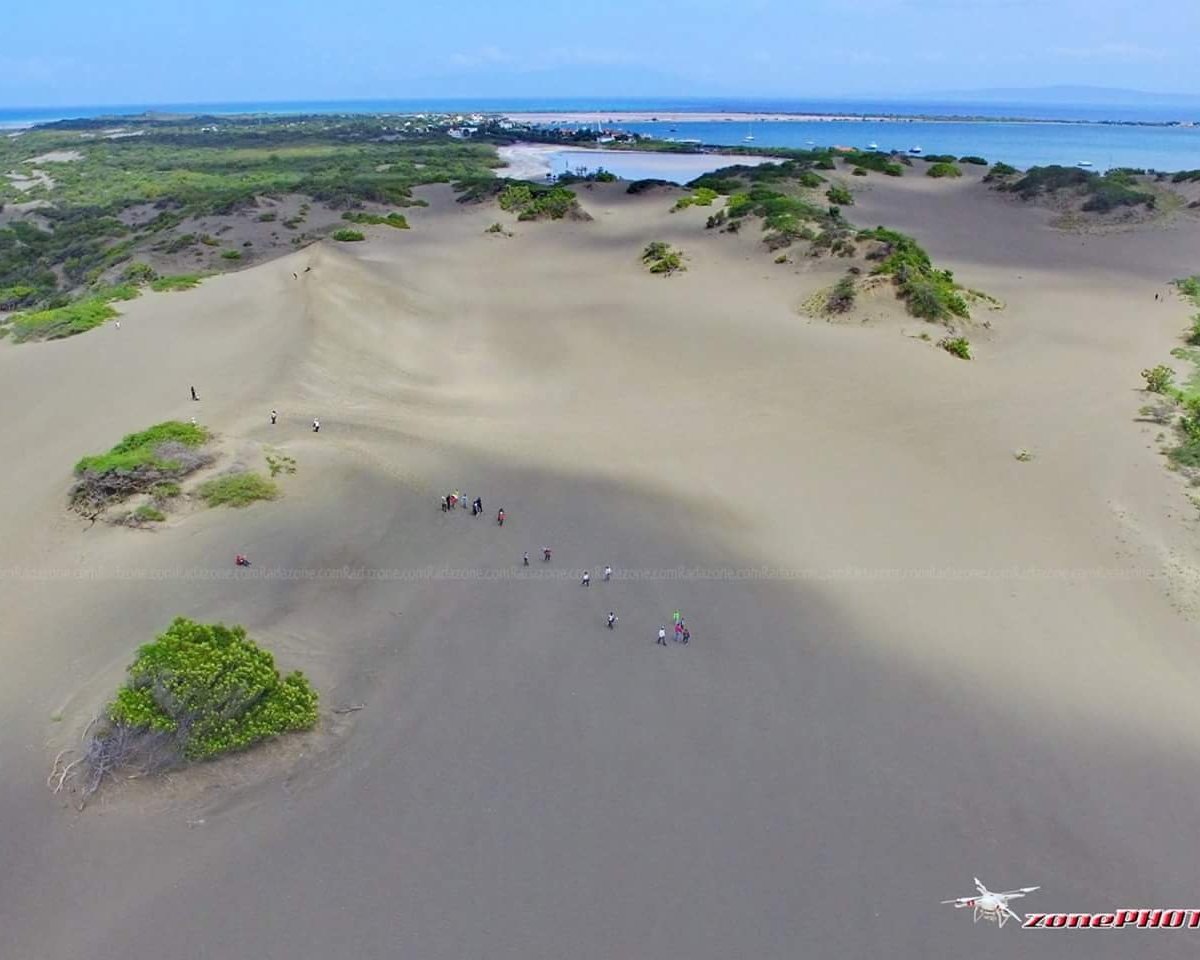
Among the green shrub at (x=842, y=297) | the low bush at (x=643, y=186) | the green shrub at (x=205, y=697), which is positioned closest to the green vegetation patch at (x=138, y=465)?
the green shrub at (x=205, y=697)

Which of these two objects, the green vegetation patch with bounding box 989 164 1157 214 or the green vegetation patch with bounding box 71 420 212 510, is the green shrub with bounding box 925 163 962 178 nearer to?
the green vegetation patch with bounding box 989 164 1157 214

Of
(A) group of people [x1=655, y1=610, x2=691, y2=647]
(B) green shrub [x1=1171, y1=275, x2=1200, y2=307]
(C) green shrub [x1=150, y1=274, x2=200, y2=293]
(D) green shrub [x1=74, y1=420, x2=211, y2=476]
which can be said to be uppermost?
(D) green shrub [x1=74, y1=420, x2=211, y2=476]

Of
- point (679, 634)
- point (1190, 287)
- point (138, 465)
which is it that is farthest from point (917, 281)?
point (138, 465)

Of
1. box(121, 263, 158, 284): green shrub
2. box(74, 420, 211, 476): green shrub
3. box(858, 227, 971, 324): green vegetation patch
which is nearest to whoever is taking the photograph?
box(74, 420, 211, 476): green shrub

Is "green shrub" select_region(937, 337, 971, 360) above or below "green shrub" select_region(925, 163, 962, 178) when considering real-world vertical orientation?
below

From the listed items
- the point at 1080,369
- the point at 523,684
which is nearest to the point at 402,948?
the point at 523,684

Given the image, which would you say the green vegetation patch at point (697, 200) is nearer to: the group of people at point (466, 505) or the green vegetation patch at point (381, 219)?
the green vegetation patch at point (381, 219)

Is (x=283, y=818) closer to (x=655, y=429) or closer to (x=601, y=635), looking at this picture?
(x=601, y=635)

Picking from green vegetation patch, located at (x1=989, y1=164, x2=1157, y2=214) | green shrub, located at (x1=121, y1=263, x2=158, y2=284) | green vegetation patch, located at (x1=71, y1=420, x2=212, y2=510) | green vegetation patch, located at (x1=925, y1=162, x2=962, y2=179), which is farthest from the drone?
green vegetation patch, located at (x1=925, y1=162, x2=962, y2=179)
